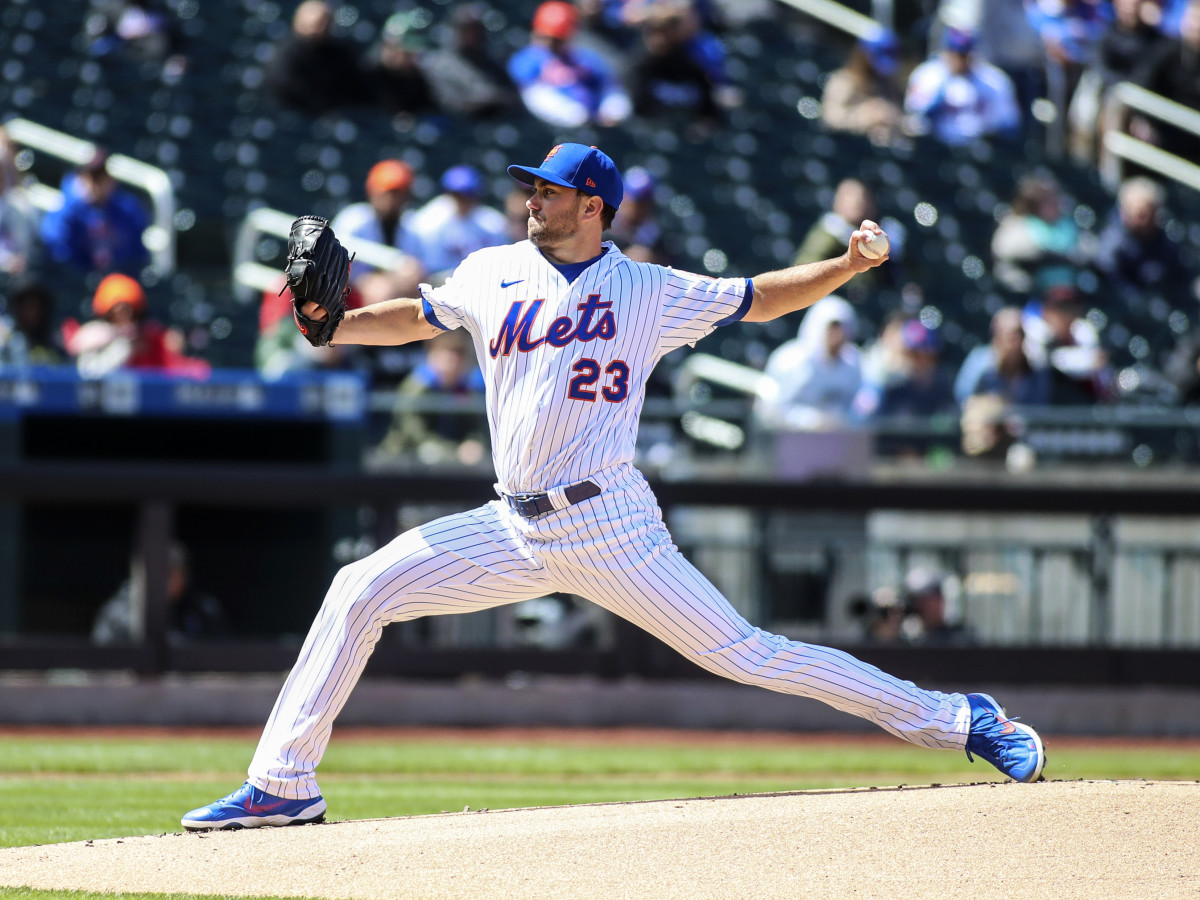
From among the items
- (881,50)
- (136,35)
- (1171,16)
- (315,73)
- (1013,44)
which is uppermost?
(1171,16)

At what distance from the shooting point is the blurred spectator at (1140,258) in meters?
12.8

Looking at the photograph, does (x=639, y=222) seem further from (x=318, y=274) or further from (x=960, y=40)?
(x=318, y=274)

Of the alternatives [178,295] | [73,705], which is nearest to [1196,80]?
[178,295]

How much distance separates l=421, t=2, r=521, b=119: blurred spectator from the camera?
13008 millimetres

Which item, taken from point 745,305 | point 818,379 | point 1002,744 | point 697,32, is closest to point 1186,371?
point 818,379

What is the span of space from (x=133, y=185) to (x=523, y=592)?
7802 mm

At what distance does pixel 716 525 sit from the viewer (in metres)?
9.24

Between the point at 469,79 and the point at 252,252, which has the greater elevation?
the point at 469,79

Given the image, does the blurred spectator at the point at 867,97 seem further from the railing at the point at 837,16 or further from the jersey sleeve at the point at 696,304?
the jersey sleeve at the point at 696,304

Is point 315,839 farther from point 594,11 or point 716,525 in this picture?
point 594,11

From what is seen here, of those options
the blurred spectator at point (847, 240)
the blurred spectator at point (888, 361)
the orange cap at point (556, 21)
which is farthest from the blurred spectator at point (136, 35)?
the blurred spectator at point (888, 361)

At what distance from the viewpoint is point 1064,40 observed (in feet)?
49.0

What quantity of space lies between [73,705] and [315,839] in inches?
192

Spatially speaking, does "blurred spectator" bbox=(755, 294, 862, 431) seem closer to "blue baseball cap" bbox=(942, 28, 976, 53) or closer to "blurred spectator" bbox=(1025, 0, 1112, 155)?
"blue baseball cap" bbox=(942, 28, 976, 53)
